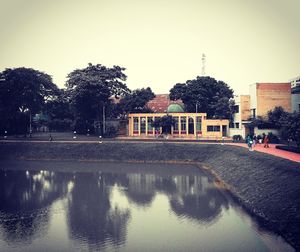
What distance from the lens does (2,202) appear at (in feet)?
102

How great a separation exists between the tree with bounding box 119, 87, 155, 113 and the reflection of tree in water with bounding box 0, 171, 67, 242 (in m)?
38.2

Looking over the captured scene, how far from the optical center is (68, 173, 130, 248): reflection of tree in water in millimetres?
21609

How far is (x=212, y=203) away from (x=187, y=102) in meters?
52.6

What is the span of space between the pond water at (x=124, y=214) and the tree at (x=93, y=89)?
28.9 meters

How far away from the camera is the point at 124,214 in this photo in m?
27.0

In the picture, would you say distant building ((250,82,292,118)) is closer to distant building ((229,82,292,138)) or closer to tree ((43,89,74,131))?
distant building ((229,82,292,138))

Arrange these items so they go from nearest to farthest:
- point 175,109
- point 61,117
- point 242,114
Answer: point 242,114, point 175,109, point 61,117

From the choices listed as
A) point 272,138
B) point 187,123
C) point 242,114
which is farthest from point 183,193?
point 187,123

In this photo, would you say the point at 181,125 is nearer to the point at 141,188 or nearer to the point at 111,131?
the point at 111,131

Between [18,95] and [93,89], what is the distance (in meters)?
19.5

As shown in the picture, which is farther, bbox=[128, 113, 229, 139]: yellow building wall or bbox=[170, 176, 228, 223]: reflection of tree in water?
bbox=[128, 113, 229, 139]: yellow building wall

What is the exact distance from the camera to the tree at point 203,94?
258ft

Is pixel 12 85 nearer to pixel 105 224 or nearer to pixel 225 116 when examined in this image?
pixel 225 116

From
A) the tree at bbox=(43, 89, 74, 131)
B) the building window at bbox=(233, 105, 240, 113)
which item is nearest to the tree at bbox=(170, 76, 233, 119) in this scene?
the building window at bbox=(233, 105, 240, 113)
